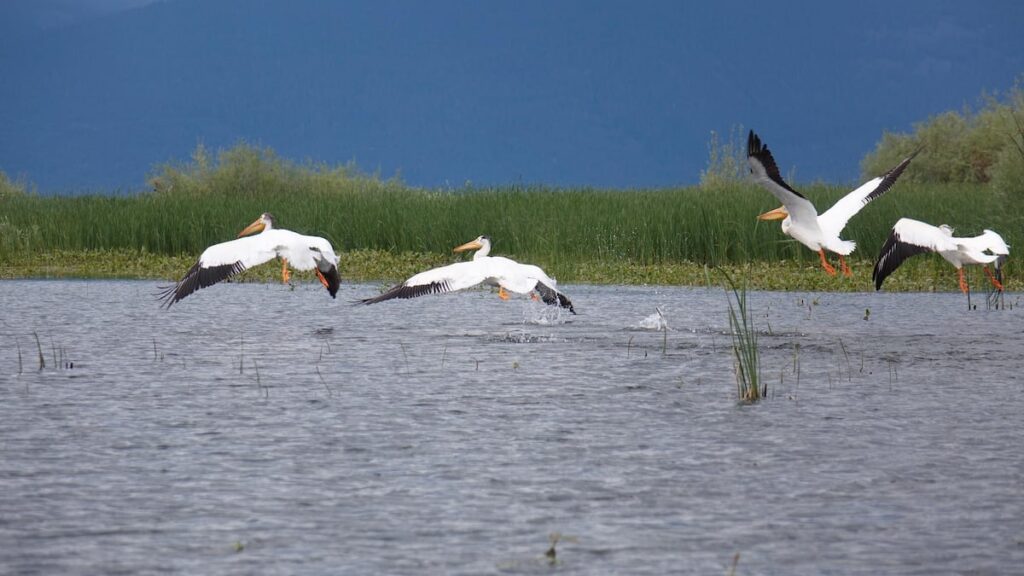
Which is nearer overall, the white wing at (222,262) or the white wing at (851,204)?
the white wing at (222,262)

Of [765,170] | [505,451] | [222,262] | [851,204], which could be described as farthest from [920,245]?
[505,451]

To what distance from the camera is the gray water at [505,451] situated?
5.10m

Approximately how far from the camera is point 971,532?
212 inches

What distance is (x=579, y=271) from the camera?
65.2ft

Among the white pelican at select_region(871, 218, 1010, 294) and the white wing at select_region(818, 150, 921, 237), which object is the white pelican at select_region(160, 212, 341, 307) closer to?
the white wing at select_region(818, 150, 921, 237)

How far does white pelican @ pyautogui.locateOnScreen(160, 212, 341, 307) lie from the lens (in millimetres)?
12758

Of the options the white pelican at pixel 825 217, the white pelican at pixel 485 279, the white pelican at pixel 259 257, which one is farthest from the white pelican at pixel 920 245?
the white pelican at pixel 259 257

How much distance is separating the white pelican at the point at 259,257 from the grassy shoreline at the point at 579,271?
5331mm

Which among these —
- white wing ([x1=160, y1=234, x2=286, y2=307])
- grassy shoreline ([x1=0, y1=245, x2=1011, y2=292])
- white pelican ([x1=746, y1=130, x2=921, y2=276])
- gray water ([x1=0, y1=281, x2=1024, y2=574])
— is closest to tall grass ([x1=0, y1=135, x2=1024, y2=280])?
grassy shoreline ([x1=0, y1=245, x2=1011, y2=292])

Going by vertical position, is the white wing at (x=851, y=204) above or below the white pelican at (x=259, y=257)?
above

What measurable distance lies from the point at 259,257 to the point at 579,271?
7.41 meters

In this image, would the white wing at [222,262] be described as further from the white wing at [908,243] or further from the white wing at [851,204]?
the white wing at [908,243]

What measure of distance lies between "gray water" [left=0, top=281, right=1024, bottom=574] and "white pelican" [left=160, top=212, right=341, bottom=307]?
516 millimetres

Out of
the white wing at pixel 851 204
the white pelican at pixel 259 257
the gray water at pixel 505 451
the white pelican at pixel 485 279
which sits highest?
the white wing at pixel 851 204
